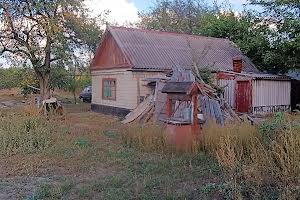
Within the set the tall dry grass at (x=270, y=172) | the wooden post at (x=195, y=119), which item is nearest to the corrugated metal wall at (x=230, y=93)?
the wooden post at (x=195, y=119)

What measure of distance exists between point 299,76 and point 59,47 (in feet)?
52.0

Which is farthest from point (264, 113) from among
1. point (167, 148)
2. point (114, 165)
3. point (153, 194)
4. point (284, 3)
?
point (153, 194)

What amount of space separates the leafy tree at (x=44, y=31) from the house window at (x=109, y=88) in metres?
2.73

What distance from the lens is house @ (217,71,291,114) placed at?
1972 centimetres

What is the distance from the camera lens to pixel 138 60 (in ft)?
64.5

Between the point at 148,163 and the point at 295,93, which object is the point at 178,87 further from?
the point at 295,93

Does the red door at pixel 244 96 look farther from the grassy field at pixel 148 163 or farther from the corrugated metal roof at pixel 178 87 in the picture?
the corrugated metal roof at pixel 178 87

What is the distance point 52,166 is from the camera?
27.2ft

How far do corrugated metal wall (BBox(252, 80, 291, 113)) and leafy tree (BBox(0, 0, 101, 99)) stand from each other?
1074 cm

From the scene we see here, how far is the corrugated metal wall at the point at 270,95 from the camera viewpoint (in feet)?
65.7

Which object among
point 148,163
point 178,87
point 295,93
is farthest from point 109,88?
point 148,163

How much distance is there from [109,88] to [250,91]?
8107 mm

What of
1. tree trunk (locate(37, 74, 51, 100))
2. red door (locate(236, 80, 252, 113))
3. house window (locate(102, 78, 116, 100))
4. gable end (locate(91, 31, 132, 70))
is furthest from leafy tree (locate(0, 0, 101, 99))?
red door (locate(236, 80, 252, 113))

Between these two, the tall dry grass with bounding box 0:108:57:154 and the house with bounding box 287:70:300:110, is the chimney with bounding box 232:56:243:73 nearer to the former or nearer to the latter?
the house with bounding box 287:70:300:110
